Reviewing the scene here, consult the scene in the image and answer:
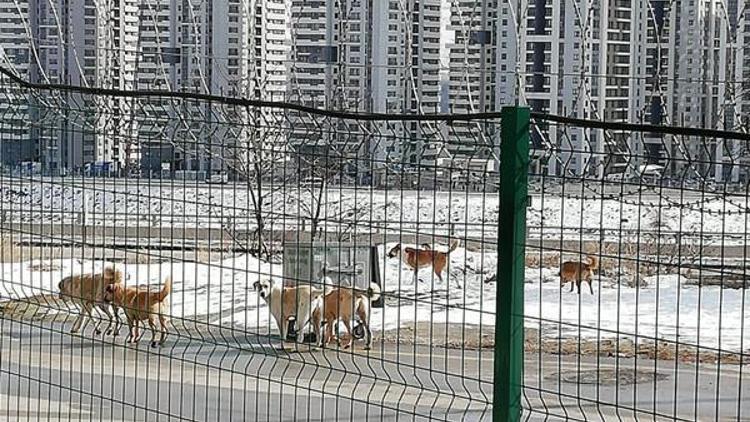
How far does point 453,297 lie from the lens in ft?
13.8

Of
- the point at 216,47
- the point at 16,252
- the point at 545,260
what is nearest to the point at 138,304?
the point at 16,252

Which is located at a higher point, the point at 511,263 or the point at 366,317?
the point at 511,263

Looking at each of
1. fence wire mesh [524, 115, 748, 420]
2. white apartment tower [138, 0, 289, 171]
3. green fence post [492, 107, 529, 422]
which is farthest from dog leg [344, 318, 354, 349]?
white apartment tower [138, 0, 289, 171]

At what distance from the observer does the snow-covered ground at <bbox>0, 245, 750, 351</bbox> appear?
105 inches

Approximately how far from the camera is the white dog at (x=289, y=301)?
2.56m

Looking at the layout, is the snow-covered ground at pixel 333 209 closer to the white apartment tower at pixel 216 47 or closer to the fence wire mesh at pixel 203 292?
the fence wire mesh at pixel 203 292

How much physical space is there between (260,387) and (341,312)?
0.39 m

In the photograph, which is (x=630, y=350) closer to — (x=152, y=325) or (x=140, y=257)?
(x=140, y=257)

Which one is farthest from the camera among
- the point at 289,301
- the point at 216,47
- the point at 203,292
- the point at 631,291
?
the point at 216,47

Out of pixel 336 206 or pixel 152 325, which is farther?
pixel 336 206

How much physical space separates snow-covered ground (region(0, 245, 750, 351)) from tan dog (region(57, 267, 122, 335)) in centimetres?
Result: 3

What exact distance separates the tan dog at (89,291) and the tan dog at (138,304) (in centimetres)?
2

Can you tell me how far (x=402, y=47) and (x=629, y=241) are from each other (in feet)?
6.62

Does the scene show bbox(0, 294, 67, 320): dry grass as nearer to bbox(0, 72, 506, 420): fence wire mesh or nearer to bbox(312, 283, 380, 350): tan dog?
bbox(0, 72, 506, 420): fence wire mesh
